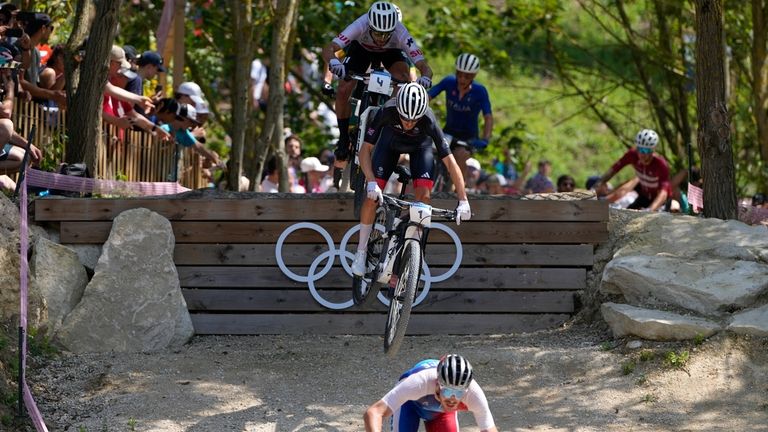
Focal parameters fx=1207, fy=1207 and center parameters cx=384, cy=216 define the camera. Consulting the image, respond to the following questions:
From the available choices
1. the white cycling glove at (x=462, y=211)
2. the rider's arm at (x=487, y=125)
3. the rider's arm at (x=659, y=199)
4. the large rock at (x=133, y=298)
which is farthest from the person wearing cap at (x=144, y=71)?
the rider's arm at (x=659, y=199)

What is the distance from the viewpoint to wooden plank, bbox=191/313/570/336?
40.1 feet

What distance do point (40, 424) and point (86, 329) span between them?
244 centimetres

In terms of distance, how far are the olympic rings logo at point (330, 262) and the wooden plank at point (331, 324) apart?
6.4 inches

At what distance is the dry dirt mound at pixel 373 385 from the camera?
9.98 m

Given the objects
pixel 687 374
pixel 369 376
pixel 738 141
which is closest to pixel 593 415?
pixel 687 374

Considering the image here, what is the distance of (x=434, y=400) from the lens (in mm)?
7957

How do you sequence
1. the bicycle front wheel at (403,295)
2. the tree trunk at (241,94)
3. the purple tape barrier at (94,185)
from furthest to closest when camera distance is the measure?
the tree trunk at (241,94)
the purple tape barrier at (94,185)
the bicycle front wheel at (403,295)

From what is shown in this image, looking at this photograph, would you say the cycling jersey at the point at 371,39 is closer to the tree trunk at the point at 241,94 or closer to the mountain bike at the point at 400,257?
the mountain bike at the point at 400,257

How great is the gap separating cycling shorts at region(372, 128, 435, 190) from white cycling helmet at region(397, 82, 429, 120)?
0.55 metres

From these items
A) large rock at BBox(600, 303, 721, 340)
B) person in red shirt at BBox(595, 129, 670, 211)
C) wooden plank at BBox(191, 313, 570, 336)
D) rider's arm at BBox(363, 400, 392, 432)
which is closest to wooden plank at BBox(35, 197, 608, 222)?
wooden plank at BBox(191, 313, 570, 336)

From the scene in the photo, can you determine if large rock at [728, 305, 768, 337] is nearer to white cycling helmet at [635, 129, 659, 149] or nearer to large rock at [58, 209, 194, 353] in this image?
white cycling helmet at [635, 129, 659, 149]

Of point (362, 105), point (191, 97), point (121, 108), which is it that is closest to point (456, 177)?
point (362, 105)

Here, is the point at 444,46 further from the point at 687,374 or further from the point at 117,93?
the point at 687,374

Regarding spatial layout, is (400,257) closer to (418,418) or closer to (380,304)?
(418,418)
